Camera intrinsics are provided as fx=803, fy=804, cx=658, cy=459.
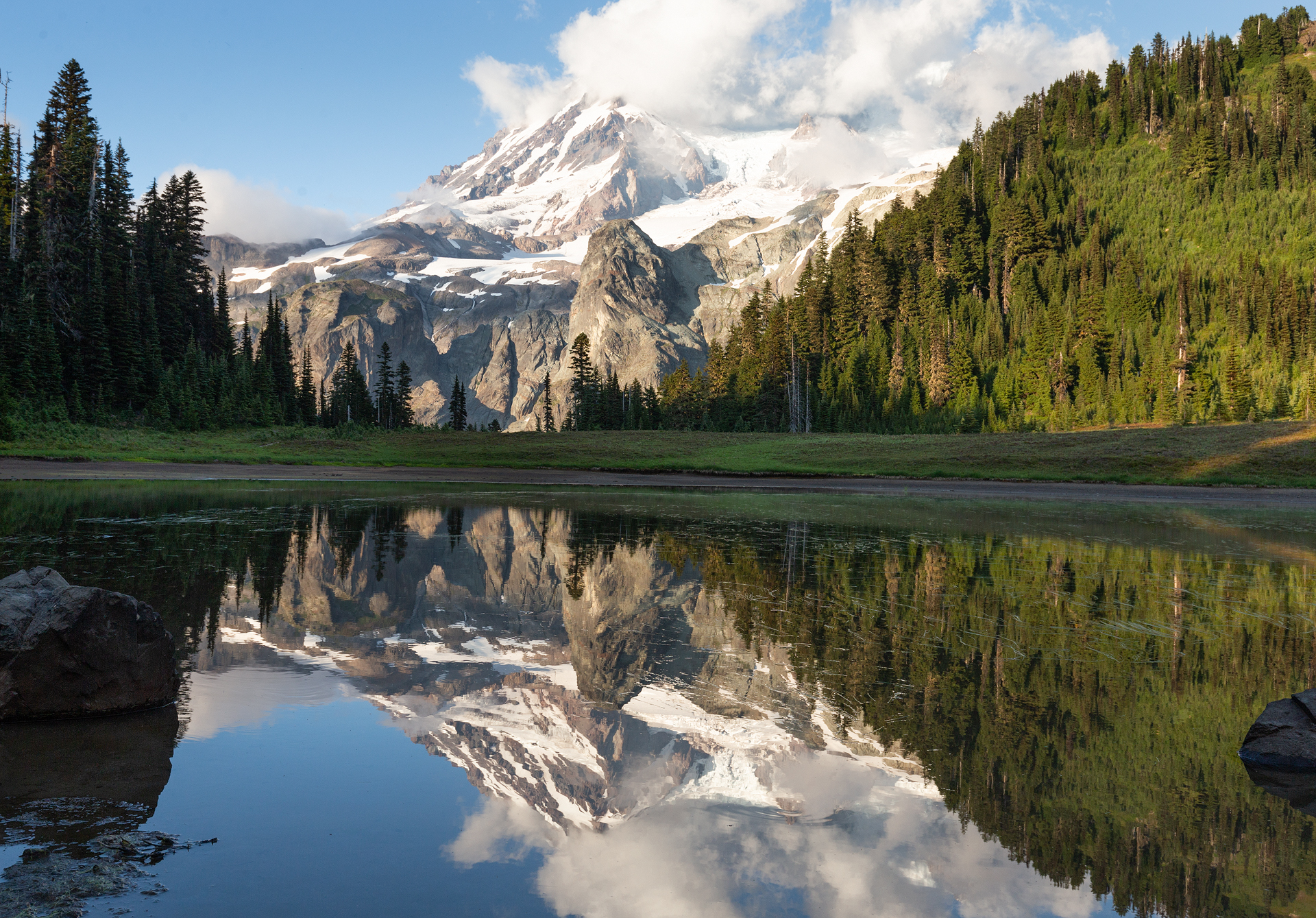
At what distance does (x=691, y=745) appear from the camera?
706cm

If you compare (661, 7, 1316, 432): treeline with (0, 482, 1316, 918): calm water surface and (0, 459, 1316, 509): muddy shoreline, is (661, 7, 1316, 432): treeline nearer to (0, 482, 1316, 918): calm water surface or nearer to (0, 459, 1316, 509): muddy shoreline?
(0, 459, 1316, 509): muddy shoreline

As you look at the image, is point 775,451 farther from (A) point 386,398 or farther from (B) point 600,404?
(A) point 386,398

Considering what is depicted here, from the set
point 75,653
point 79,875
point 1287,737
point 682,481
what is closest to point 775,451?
point 682,481

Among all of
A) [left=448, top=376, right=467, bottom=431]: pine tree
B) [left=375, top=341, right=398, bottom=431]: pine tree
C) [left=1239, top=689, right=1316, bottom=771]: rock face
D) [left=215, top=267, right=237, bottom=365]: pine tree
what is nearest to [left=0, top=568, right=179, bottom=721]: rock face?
[left=1239, top=689, right=1316, bottom=771]: rock face

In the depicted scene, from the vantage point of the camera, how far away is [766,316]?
401 feet

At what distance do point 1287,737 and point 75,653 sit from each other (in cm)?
1042

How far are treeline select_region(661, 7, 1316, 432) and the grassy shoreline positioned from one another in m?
35.8

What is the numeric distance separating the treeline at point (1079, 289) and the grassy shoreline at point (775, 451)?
35.8 metres

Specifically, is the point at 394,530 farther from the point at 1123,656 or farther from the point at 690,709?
the point at 1123,656

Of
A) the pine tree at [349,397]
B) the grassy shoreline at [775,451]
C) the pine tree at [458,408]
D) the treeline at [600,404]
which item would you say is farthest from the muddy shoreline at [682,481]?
the pine tree at [458,408]

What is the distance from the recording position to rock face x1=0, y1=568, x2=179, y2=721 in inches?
280

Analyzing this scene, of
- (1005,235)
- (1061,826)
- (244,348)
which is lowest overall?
(1061,826)

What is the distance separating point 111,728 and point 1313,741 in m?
10.0

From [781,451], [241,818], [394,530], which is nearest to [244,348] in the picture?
[781,451]
